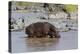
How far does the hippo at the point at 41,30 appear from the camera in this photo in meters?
1.88

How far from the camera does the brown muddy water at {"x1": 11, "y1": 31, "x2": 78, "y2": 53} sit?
1.81 m

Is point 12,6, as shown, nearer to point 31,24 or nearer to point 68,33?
point 31,24

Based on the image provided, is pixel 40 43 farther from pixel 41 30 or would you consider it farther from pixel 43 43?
pixel 41 30

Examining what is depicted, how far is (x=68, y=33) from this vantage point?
6.71 feet

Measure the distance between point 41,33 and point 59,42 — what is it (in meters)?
0.24

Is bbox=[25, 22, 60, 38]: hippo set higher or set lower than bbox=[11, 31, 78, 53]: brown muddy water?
higher

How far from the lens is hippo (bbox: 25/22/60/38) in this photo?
1.88m

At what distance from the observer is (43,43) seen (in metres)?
1.92

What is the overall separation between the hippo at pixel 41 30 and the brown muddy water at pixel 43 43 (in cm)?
5

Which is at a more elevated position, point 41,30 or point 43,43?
point 41,30

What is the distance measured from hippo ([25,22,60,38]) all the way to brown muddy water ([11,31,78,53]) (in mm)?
46

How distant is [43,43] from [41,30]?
0.15 metres

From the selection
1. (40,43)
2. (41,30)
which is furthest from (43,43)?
(41,30)

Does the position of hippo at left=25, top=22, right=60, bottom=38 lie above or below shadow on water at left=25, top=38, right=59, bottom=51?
above
